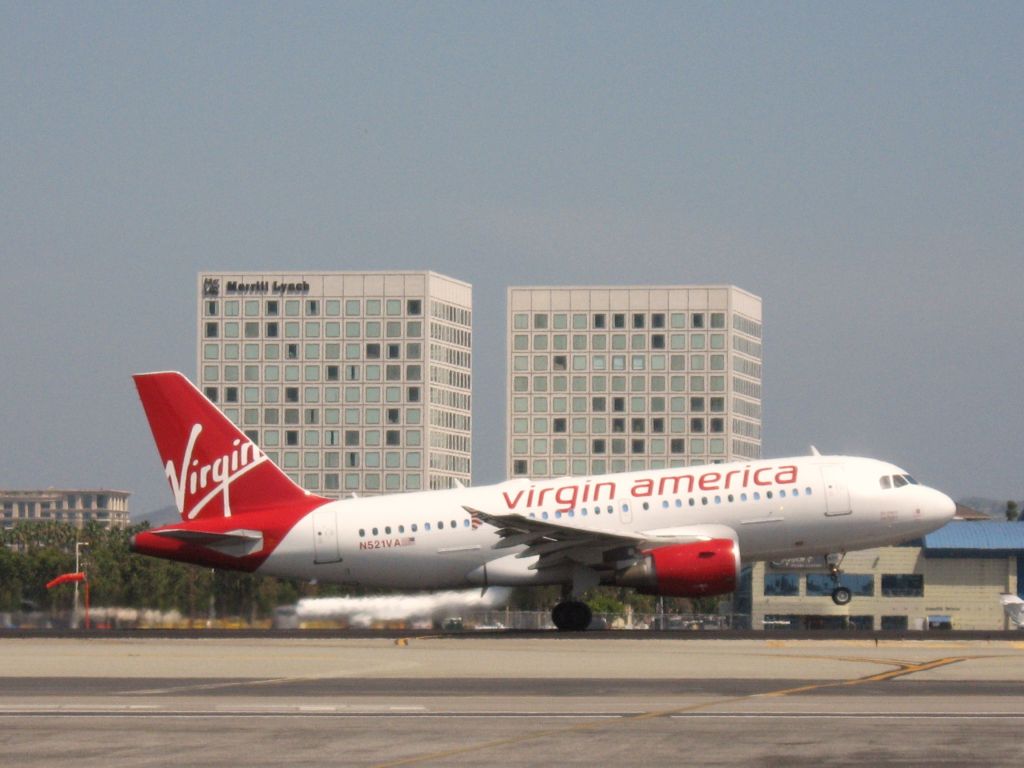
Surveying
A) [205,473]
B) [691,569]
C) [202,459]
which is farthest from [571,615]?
[202,459]

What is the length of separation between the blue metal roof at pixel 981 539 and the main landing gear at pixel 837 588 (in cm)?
5838

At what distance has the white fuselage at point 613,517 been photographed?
4072cm

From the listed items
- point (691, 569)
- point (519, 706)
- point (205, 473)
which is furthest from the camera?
point (205, 473)

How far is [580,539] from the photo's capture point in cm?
3900

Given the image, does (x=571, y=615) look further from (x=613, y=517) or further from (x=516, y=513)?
(x=516, y=513)

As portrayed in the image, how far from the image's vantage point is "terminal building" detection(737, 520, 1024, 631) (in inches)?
3895

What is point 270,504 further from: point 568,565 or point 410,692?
point 410,692

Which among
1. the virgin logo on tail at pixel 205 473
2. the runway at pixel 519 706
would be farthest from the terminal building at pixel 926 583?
the runway at pixel 519 706

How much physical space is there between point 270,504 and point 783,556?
12.4 metres

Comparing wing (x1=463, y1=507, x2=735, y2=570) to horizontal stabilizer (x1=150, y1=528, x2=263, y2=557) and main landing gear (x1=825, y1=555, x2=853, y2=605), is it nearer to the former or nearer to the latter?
main landing gear (x1=825, y1=555, x2=853, y2=605)

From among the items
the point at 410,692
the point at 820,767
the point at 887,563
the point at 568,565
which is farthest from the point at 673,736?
the point at 887,563

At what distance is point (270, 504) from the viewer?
4241 cm

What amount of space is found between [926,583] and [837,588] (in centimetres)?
6393

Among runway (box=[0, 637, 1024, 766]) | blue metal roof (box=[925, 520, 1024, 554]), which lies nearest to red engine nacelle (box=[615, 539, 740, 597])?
runway (box=[0, 637, 1024, 766])
